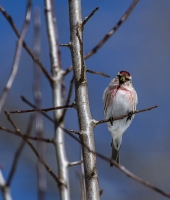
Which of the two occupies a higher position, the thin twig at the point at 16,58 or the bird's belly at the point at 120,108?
the bird's belly at the point at 120,108

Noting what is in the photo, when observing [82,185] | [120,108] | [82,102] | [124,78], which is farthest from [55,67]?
[124,78]

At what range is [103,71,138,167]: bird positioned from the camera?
184 inches

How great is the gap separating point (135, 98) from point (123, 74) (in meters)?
0.28

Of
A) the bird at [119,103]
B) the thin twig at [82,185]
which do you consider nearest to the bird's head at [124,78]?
the bird at [119,103]

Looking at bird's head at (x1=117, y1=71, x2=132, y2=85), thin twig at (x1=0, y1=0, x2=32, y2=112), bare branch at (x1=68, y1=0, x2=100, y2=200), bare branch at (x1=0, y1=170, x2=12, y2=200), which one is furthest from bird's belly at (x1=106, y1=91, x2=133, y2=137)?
bare branch at (x1=0, y1=170, x2=12, y2=200)

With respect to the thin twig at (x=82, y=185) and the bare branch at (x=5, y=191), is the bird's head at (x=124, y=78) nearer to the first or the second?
the thin twig at (x=82, y=185)

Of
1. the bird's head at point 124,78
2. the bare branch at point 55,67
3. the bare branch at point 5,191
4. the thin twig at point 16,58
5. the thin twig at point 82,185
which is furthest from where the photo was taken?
the bird's head at point 124,78

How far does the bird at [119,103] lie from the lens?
184 inches

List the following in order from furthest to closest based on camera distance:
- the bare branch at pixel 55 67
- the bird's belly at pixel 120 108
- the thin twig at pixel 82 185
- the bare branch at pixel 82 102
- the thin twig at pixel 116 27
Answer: the bird's belly at pixel 120 108 → the bare branch at pixel 82 102 → the bare branch at pixel 55 67 → the thin twig at pixel 82 185 → the thin twig at pixel 116 27

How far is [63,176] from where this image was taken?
223cm

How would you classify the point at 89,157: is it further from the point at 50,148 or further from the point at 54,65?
the point at 50,148

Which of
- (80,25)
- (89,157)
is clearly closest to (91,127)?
(89,157)

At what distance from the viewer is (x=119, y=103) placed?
15.3ft

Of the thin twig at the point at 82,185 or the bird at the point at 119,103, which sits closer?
the thin twig at the point at 82,185
